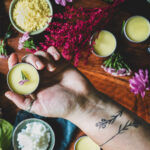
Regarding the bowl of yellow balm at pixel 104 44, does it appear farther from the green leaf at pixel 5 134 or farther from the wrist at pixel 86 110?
the green leaf at pixel 5 134

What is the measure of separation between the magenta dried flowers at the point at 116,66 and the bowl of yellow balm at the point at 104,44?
4cm

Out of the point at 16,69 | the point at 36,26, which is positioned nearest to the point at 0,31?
the point at 36,26

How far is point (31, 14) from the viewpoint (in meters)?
1.20

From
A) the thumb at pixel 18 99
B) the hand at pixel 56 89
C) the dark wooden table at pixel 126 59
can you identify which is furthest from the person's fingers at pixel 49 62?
the dark wooden table at pixel 126 59

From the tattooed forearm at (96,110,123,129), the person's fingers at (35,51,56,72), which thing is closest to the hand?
the person's fingers at (35,51,56,72)

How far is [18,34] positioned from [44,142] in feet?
2.10

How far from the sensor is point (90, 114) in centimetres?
109

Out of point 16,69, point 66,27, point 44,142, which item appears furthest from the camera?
point 44,142

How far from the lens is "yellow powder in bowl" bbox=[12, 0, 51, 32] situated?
120cm

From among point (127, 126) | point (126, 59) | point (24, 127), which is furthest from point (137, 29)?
point (24, 127)

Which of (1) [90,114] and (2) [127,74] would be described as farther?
(2) [127,74]

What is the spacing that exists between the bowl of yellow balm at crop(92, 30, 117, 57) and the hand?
0.26 meters

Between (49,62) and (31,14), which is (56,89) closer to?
(49,62)

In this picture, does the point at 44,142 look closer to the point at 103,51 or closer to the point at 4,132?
the point at 4,132
